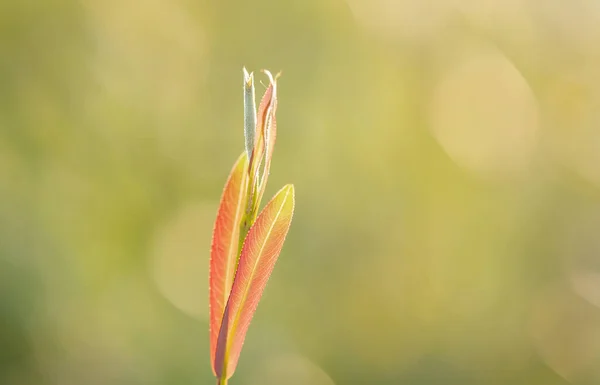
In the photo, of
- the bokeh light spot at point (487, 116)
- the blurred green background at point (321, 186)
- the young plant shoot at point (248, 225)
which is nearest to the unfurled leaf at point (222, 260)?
the young plant shoot at point (248, 225)

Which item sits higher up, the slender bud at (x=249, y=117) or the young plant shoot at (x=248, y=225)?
the slender bud at (x=249, y=117)

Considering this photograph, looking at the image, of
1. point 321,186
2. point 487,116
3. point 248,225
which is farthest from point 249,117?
point 487,116

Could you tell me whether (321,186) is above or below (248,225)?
above

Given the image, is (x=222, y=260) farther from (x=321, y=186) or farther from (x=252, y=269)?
(x=321, y=186)

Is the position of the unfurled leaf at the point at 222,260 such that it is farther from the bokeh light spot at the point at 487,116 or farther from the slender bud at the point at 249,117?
the bokeh light spot at the point at 487,116

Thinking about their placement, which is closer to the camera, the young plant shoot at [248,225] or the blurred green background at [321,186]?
the young plant shoot at [248,225]

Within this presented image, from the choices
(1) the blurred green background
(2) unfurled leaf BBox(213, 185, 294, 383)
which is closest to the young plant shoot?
(2) unfurled leaf BBox(213, 185, 294, 383)

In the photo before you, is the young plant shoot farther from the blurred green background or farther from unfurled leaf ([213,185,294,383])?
the blurred green background
